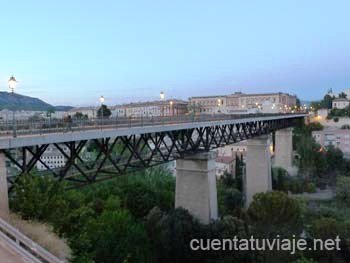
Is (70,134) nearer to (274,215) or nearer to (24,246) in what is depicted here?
(24,246)

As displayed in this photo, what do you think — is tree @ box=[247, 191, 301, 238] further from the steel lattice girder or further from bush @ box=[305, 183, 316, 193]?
bush @ box=[305, 183, 316, 193]

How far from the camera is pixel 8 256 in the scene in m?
8.03

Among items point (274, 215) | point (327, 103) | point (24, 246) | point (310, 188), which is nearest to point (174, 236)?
point (274, 215)

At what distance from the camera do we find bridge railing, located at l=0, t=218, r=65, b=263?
757 centimetres

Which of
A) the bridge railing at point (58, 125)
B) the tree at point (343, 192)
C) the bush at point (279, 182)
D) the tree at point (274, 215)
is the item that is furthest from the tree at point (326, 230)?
the bush at point (279, 182)

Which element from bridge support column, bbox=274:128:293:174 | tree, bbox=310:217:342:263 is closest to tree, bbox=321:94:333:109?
bridge support column, bbox=274:128:293:174

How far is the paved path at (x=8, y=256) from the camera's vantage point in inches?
309

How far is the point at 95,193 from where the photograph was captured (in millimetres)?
33688

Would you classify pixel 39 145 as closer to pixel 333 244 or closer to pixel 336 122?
pixel 333 244

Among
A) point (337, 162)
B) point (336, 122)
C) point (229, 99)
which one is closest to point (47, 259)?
point (337, 162)

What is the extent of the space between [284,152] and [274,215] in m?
37.3

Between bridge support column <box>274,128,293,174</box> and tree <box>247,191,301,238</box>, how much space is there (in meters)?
34.1

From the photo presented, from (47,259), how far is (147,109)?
81.3 m

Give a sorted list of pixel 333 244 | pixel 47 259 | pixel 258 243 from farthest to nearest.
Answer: pixel 333 244 → pixel 258 243 → pixel 47 259
